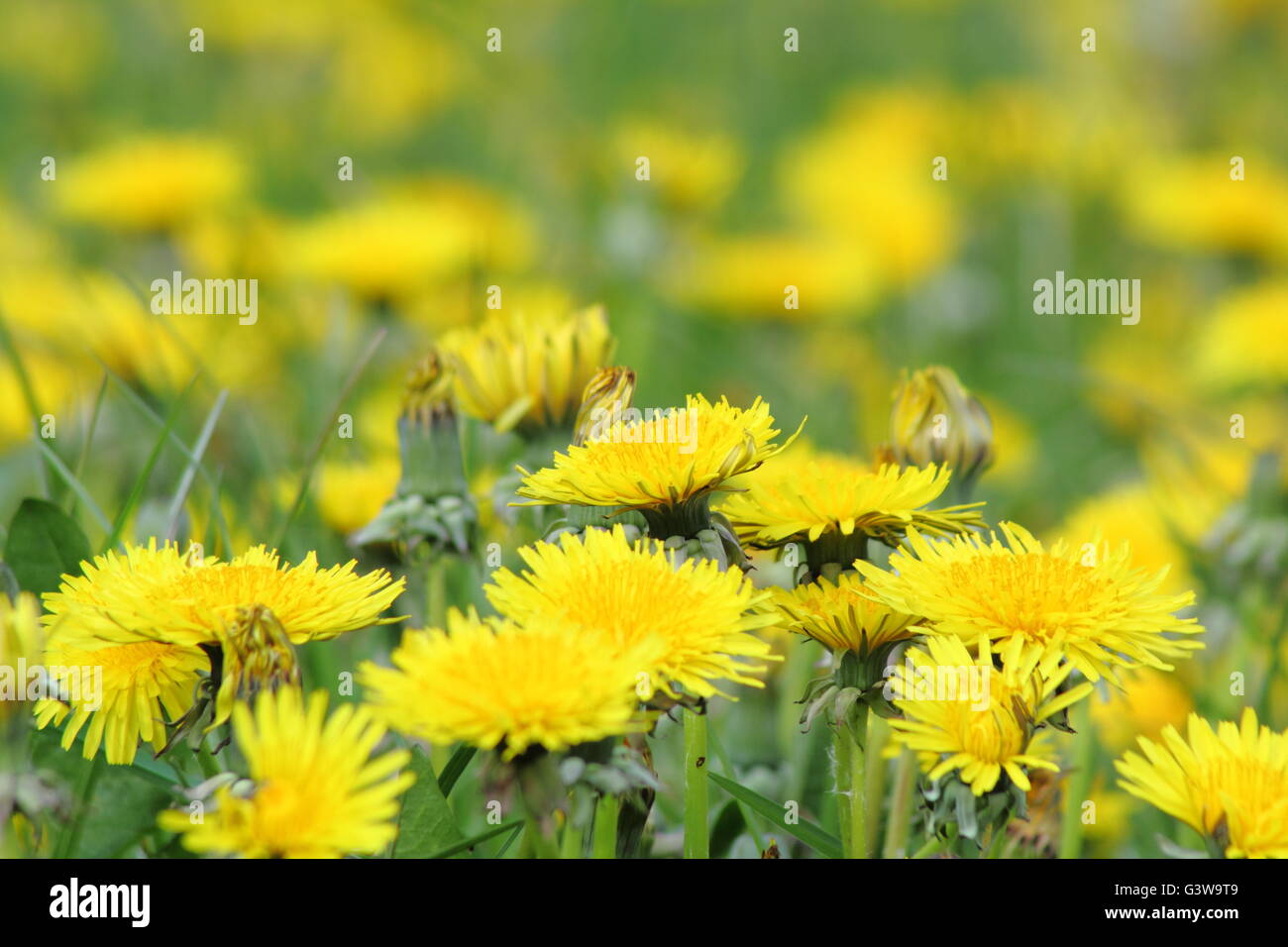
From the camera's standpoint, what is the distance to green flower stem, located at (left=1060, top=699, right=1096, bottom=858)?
1090 mm

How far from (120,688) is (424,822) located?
0.66ft

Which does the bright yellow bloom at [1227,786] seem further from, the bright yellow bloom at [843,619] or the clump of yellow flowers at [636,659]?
the bright yellow bloom at [843,619]

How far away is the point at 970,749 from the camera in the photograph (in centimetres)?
79

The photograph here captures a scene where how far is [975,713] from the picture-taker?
0.79 meters

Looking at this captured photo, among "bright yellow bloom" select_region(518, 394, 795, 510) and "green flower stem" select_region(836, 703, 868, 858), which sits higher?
"bright yellow bloom" select_region(518, 394, 795, 510)

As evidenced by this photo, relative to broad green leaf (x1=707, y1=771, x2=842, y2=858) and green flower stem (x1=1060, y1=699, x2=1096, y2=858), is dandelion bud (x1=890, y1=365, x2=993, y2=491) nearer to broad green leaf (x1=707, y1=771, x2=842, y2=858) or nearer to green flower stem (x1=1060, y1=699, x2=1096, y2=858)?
green flower stem (x1=1060, y1=699, x2=1096, y2=858)

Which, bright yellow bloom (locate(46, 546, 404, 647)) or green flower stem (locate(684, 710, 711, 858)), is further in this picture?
green flower stem (locate(684, 710, 711, 858))

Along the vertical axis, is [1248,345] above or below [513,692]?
above

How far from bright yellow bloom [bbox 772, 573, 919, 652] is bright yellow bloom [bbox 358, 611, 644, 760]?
0.16 meters

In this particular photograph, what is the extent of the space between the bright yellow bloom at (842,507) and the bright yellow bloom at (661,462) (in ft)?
0.14
